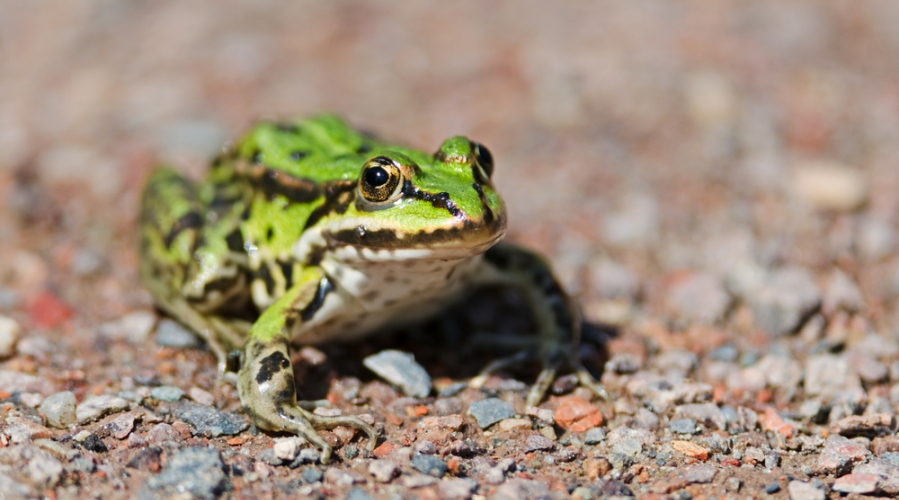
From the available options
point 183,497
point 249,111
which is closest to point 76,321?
point 183,497

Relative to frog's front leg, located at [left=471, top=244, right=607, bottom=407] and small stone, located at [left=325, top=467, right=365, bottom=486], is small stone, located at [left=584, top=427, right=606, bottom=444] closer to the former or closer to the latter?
frog's front leg, located at [left=471, top=244, right=607, bottom=407]

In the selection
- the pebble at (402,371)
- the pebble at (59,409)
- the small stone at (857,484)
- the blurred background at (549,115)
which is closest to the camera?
the small stone at (857,484)

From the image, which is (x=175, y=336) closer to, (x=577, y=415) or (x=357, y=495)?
(x=357, y=495)

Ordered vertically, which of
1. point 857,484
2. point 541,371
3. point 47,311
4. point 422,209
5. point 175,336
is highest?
point 422,209

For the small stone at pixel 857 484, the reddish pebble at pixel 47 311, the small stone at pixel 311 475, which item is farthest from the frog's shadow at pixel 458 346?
the reddish pebble at pixel 47 311

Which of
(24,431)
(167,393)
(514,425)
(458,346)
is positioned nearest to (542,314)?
(458,346)

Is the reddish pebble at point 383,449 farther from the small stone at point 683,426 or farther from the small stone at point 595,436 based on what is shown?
the small stone at point 683,426

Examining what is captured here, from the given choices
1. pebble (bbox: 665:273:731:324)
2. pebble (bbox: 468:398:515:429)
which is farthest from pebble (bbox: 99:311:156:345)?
pebble (bbox: 665:273:731:324)
